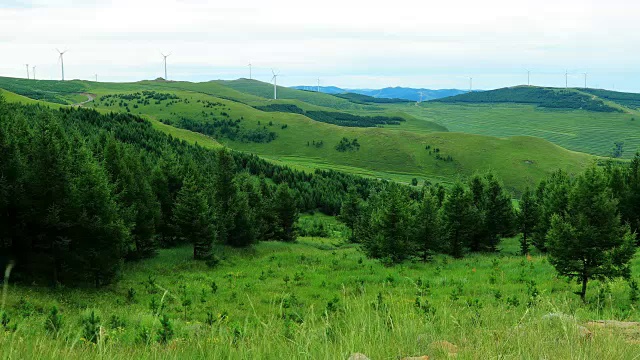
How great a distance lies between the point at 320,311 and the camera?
47.6 ft

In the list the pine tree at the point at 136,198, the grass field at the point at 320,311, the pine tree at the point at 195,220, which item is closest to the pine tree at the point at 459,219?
the grass field at the point at 320,311

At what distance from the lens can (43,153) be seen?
30781mm

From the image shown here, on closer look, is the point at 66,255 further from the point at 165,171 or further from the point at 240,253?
the point at 165,171

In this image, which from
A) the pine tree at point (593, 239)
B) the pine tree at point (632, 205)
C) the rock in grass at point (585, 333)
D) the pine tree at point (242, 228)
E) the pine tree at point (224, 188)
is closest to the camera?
the rock in grass at point (585, 333)

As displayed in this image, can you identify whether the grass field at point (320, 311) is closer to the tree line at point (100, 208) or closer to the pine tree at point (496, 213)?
the pine tree at point (496, 213)

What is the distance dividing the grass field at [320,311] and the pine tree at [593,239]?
1.51 m

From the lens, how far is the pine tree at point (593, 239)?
2344 cm

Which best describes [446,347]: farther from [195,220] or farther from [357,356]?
[195,220]

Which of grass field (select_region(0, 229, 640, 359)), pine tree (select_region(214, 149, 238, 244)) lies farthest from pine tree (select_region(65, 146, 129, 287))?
pine tree (select_region(214, 149, 238, 244))

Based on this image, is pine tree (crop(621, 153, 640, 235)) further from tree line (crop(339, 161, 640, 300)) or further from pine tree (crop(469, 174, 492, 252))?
pine tree (crop(469, 174, 492, 252))

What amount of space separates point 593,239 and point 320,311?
58.1 ft

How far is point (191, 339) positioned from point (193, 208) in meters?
45.7

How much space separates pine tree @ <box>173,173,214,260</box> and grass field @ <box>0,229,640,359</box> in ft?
8.35

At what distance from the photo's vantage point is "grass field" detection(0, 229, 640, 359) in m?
4.99
